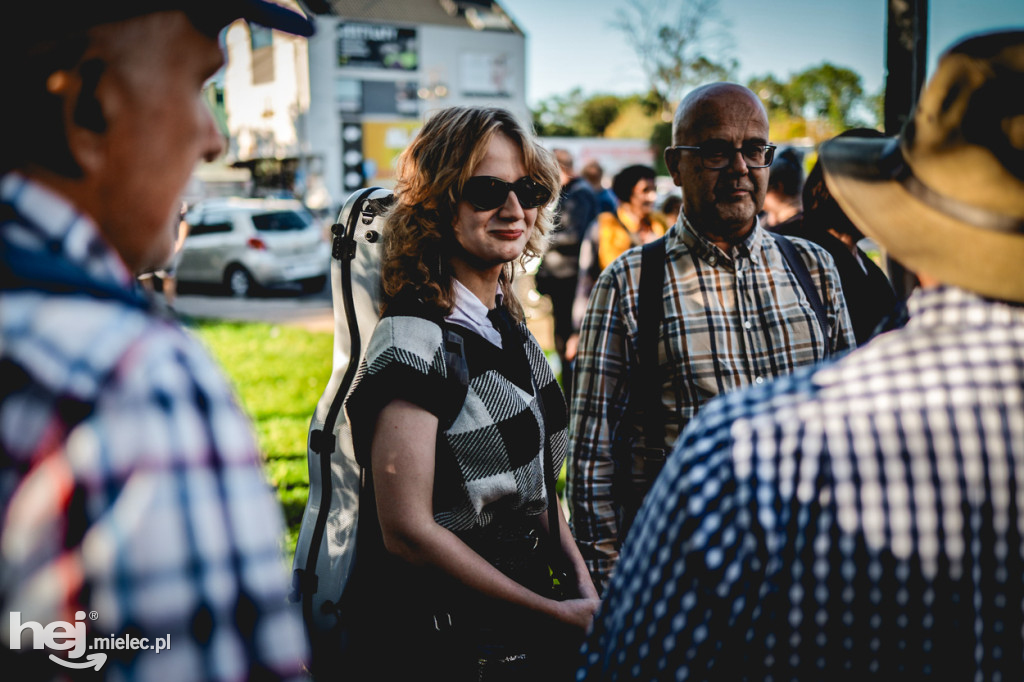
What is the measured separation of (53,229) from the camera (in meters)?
0.70

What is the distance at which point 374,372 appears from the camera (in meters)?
1.72

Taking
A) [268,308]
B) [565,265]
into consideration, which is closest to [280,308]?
[268,308]

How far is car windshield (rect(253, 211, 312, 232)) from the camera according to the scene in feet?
54.2

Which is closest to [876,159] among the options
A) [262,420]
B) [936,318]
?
[936,318]

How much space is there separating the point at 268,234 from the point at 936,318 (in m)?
16.4

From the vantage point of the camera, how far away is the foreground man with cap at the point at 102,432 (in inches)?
24.3

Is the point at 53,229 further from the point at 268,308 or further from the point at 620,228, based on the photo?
the point at 268,308

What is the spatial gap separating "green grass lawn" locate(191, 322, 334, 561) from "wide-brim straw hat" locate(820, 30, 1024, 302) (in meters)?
3.33

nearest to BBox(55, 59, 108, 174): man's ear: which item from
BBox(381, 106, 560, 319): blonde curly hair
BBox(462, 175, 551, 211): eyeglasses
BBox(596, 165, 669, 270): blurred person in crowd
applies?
BBox(381, 106, 560, 319): blonde curly hair

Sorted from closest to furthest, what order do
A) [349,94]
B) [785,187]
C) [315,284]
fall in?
[785,187], [315,284], [349,94]

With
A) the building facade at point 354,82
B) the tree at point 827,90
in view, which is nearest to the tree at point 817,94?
the tree at point 827,90

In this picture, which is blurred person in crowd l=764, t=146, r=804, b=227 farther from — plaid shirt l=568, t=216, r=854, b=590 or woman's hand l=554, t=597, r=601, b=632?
woman's hand l=554, t=597, r=601, b=632

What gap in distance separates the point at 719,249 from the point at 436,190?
36.1 inches

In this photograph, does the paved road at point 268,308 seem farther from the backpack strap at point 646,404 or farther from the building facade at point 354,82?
the building facade at point 354,82
